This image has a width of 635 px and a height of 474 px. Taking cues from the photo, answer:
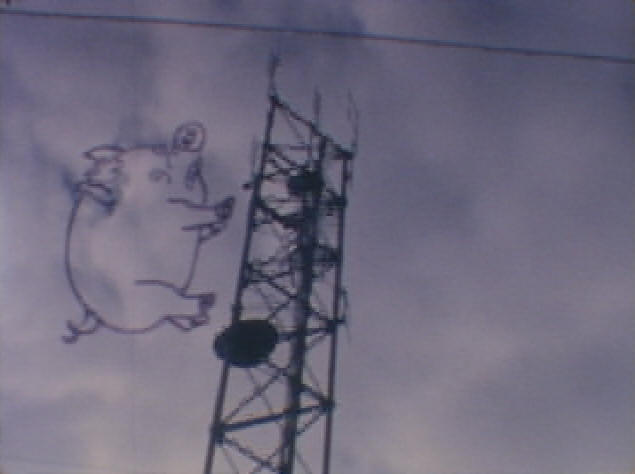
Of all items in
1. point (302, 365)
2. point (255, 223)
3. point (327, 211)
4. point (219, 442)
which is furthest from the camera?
point (327, 211)

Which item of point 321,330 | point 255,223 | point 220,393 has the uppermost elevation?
point 255,223

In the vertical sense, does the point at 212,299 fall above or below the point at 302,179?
below

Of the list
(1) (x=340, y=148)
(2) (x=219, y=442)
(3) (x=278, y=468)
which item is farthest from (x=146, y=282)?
(1) (x=340, y=148)

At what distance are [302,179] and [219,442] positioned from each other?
6.80 metres

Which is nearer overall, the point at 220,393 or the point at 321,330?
the point at 220,393

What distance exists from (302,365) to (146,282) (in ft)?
12.8

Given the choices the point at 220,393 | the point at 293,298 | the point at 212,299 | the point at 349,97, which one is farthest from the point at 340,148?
the point at 220,393

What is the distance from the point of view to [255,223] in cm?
1483

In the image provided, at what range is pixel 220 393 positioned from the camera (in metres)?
12.5

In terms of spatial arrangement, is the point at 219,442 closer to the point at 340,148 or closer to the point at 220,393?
the point at 220,393

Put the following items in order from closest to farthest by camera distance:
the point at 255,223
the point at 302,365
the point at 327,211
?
the point at 302,365, the point at 255,223, the point at 327,211

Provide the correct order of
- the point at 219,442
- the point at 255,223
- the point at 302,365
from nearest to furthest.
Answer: the point at 219,442 < the point at 302,365 < the point at 255,223

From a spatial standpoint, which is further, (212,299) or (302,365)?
(302,365)

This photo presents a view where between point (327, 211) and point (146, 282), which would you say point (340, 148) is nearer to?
point (327, 211)
